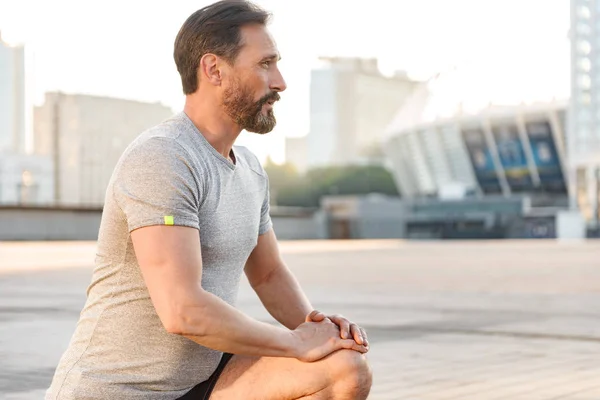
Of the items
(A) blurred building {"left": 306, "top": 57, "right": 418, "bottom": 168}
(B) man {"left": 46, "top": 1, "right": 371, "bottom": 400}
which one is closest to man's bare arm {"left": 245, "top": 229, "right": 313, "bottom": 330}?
(B) man {"left": 46, "top": 1, "right": 371, "bottom": 400}

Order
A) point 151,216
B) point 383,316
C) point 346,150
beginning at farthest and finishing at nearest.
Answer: point 346,150 → point 383,316 → point 151,216

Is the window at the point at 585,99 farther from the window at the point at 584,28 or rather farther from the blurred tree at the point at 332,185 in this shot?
the blurred tree at the point at 332,185

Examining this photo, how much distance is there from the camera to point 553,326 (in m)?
8.38

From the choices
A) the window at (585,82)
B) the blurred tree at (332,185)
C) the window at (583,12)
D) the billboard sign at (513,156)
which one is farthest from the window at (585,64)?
the blurred tree at (332,185)

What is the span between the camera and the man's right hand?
2.79 metres

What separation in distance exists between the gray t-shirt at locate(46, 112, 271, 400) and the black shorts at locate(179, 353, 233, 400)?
0.08 ft

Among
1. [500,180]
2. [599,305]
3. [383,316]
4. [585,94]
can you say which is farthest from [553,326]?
[500,180]

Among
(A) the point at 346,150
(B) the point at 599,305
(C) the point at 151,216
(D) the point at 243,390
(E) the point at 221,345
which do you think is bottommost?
(A) the point at 346,150

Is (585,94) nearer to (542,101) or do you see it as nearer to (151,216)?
(542,101)

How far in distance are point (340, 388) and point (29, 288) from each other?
36.1ft

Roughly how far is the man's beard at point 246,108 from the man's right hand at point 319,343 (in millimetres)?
544

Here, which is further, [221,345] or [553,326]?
[553,326]

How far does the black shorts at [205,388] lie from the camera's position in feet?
9.46

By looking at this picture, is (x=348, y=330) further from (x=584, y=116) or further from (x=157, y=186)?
(x=584, y=116)
